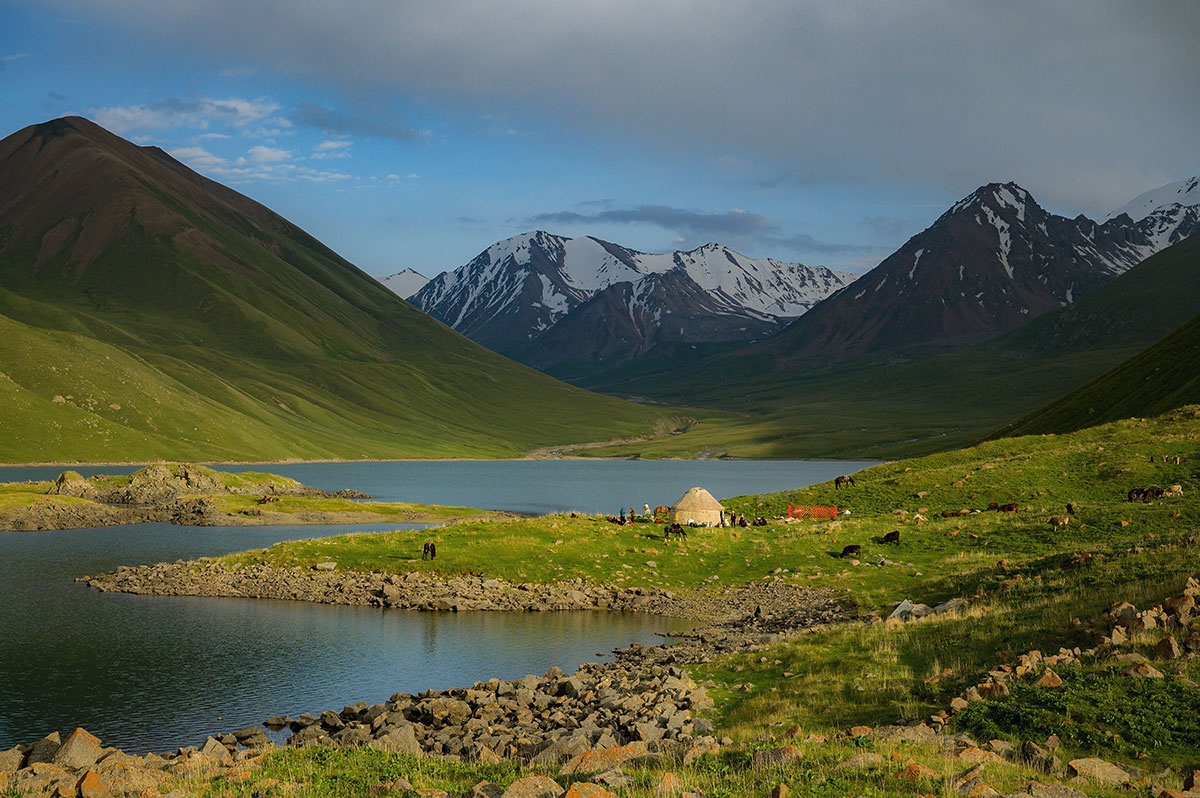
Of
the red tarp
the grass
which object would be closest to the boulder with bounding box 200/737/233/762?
the red tarp

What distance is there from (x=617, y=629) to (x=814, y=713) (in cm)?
2722

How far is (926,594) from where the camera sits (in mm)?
40844

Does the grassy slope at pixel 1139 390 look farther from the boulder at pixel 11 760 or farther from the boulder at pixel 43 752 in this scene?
the boulder at pixel 11 760

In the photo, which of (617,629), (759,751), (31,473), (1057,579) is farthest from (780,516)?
(31,473)

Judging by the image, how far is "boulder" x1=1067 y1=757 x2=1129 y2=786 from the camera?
1633 centimetres

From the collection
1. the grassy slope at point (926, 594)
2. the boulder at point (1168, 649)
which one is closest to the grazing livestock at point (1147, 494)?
the grassy slope at point (926, 594)

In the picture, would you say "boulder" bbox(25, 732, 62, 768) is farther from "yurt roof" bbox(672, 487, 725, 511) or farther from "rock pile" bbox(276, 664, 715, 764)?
"yurt roof" bbox(672, 487, 725, 511)

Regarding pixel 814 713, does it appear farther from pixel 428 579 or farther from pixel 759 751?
pixel 428 579

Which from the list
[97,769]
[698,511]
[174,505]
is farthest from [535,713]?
[174,505]

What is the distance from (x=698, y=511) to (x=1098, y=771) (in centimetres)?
5682

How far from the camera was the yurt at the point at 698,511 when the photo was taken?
241ft

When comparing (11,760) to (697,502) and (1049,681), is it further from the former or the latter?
(697,502)

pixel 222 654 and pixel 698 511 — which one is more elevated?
pixel 698 511

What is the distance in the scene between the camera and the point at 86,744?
23656mm
